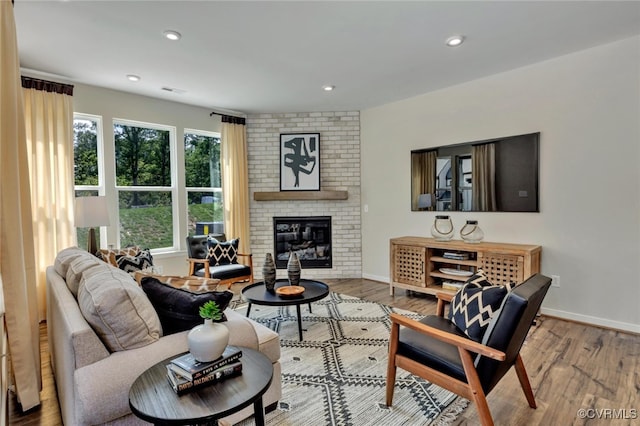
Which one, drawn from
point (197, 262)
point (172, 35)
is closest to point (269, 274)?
point (197, 262)

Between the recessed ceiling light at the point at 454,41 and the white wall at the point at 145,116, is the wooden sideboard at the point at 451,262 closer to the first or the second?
the recessed ceiling light at the point at 454,41

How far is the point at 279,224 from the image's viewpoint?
5.39 m

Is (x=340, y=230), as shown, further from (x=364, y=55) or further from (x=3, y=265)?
(x=3, y=265)

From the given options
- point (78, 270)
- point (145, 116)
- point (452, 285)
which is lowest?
point (452, 285)

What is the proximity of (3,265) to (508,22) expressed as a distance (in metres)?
3.71

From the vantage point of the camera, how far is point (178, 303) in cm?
163

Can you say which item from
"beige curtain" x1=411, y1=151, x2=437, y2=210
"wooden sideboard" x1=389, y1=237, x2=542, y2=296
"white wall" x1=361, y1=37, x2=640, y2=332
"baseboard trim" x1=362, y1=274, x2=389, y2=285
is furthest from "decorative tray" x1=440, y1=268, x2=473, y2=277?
"baseboard trim" x1=362, y1=274, x2=389, y2=285

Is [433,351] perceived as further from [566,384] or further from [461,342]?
[566,384]

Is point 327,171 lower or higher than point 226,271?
higher

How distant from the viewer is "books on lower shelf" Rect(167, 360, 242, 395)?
4.00ft

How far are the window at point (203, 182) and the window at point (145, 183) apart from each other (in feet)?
0.80

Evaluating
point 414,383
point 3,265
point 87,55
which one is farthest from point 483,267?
point 87,55

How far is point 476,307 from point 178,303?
1.58 meters

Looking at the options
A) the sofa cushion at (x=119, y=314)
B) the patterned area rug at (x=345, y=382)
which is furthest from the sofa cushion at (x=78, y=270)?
the patterned area rug at (x=345, y=382)
